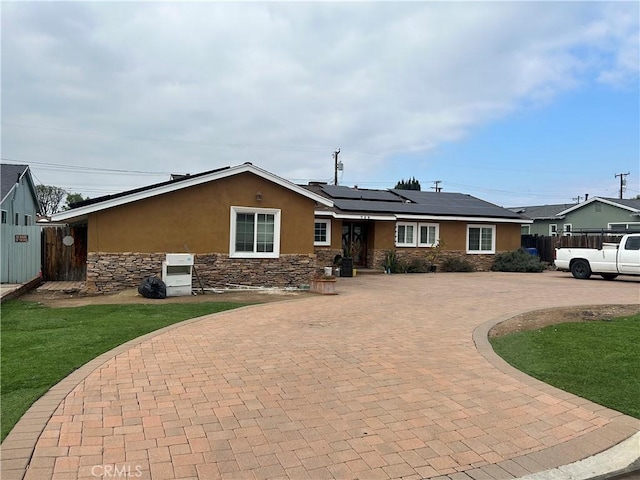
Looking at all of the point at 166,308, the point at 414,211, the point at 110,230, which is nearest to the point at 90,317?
the point at 166,308

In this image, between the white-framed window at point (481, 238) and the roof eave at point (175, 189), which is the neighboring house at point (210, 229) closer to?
the roof eave at point (175, 189)

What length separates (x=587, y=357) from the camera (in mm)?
6574

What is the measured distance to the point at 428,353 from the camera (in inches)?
273

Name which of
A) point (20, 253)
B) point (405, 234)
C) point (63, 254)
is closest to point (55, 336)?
point (20, 253)

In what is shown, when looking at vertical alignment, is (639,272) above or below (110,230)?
below

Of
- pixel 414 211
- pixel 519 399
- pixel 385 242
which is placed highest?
pixel 414 211

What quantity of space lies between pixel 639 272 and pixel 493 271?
26.4 ft

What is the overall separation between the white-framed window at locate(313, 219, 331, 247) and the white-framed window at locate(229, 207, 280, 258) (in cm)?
665

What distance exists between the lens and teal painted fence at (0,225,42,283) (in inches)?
599

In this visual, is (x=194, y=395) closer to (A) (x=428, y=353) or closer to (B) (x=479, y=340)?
(A) (x=428, y=353)

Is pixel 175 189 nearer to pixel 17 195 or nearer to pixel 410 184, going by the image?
pixel 17 195

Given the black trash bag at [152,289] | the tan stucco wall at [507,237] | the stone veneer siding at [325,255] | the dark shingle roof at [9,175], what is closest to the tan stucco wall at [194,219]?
the black trash bag at [152,289]

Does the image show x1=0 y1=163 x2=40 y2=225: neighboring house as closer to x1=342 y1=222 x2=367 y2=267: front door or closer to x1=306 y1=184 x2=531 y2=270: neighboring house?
x1=306 y1=184 x2=531 y2=270: neighboring house

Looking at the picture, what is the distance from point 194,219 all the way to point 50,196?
49.0 metres
